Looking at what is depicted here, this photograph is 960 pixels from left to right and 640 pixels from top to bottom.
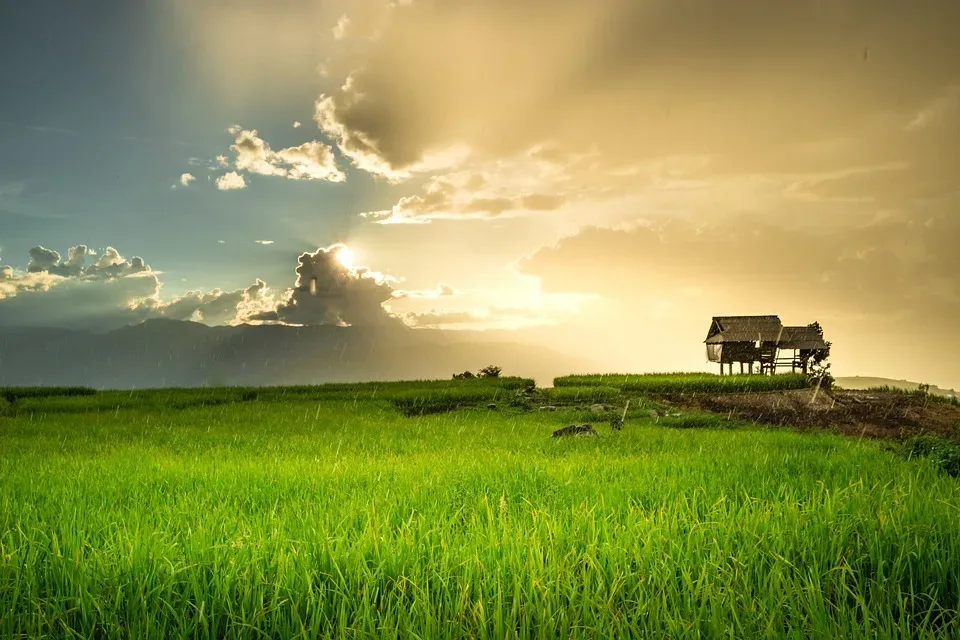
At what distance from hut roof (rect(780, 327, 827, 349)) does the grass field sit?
133ft

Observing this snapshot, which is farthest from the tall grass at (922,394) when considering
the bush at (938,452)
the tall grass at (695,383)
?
the bush at (938,452)

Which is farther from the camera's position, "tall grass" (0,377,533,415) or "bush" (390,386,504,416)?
"bush" (390,386,504,416)

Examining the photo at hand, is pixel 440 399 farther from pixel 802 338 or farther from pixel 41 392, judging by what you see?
pixel 802 338

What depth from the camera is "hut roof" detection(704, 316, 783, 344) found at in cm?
4572

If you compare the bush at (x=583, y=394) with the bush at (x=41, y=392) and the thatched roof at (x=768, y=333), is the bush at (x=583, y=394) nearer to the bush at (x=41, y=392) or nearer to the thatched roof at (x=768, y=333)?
the thatched roof at (x=768, y=333)

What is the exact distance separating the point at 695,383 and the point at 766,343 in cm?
1935

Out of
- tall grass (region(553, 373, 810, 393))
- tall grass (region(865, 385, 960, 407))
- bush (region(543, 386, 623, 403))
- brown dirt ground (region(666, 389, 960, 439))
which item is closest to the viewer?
brown dirt ground (region(666, 389, 960, 439))

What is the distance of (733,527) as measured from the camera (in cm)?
392

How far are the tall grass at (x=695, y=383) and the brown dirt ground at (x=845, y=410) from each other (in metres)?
1.96

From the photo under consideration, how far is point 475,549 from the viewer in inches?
136

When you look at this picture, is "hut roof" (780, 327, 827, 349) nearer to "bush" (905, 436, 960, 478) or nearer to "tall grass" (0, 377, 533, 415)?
"tall grass" (0, 377, 533, 415)

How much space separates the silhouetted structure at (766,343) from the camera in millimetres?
45031

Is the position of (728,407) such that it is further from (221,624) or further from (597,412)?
(221,624)

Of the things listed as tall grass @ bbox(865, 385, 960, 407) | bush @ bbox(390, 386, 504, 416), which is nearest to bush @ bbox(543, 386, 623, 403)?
bush @ bbox(390, 386, 504, 416)
